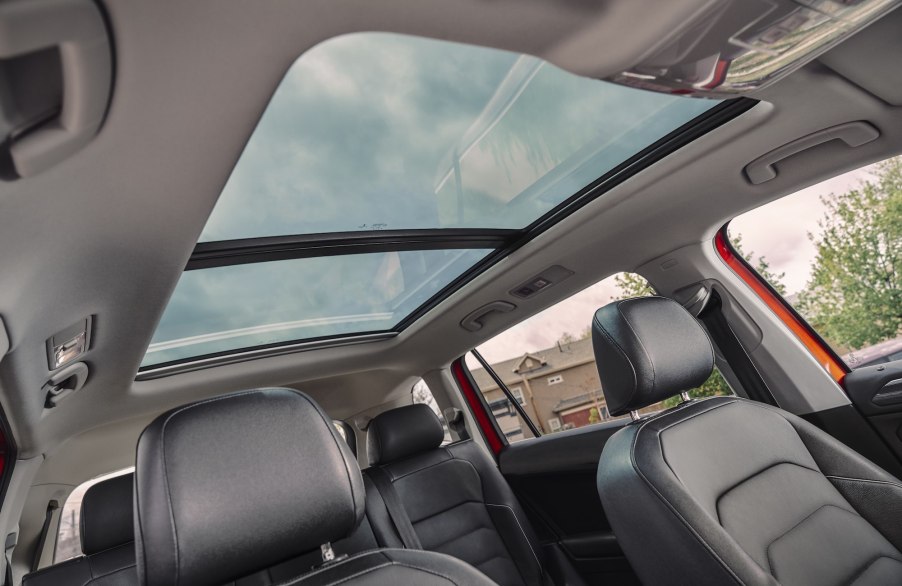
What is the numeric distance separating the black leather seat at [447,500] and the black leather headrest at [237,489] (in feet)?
6.29

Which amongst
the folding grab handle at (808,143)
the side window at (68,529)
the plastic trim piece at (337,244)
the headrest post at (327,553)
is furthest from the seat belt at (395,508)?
the folding grab handle at (808,143)

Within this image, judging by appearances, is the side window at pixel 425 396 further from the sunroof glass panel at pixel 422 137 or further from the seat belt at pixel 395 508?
the sunroof glass panel at pixel 422 137

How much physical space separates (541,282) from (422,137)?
1436mm

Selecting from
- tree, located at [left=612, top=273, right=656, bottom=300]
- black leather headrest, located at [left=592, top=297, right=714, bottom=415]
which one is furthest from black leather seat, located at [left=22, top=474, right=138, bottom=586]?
tree, located at [left=612, top=273, right=656, bottom=300]

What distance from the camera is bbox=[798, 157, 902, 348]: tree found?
2.42m

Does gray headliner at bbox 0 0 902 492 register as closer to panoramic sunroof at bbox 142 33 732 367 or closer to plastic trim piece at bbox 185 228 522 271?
panoramic sunroof at bbox 142 33 732 367

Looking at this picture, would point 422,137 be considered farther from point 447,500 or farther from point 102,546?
point 102,546

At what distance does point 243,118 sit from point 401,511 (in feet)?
8.03

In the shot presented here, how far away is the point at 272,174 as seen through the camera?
2.07 metres

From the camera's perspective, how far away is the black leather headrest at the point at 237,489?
109cm

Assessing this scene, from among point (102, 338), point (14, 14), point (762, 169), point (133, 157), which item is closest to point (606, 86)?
point (762, 169)

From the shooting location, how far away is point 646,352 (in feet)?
6.22

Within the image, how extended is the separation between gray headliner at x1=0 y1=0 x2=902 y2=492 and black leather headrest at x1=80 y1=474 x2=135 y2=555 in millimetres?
501

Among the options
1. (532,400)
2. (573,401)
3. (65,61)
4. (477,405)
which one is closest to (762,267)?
(532,400)
